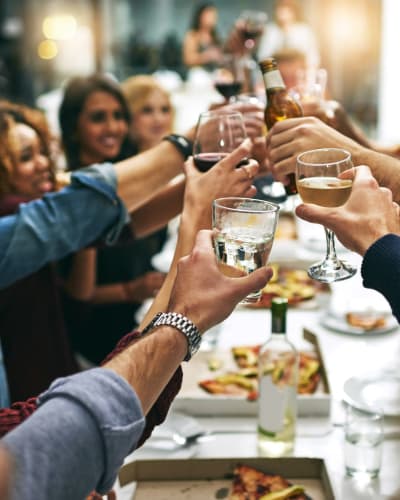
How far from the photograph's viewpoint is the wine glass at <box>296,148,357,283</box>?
1.01 metres

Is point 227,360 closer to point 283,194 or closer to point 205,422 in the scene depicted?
point 205,422

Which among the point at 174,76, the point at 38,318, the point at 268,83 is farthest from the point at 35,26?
the point at 268,83

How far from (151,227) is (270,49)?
5.27 meters

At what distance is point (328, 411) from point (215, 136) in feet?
2.11

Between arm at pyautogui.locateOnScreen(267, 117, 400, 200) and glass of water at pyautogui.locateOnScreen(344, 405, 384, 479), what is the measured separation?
16.2 inches

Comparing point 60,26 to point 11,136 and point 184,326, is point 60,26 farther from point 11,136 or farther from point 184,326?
point 184,326

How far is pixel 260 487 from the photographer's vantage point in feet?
3.99

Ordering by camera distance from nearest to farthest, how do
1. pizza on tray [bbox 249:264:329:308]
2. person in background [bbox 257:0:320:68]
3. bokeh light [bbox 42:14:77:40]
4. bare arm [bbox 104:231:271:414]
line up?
1. bare arm [bbox 104:231:271:414]
2. pizza on tray [bbox 249:264:329:308]
3. person in background [bbox 257:0:320:68]
4. bokeh light [bbox 42:14:77:40]

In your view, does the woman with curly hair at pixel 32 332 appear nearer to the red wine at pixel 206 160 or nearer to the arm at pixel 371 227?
the red wine at pixel 206 160

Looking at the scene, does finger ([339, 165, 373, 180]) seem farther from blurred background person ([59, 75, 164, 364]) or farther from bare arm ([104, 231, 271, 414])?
blurred background person ([59, 75, 164, 364])

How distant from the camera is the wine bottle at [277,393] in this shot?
4.43 feet

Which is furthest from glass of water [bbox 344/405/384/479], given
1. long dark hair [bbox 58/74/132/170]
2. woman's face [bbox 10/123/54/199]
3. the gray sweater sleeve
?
long dark hair [bbox 58/74/132/170]

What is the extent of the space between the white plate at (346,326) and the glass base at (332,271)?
0.86m

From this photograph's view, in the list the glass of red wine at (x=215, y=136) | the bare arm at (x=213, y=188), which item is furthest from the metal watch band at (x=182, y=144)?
the bare arm at (x=213, y=188)
